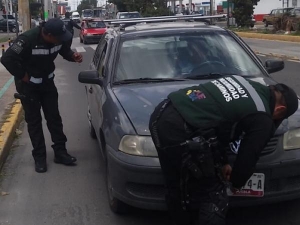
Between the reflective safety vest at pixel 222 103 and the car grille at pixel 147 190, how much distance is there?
1244 mm

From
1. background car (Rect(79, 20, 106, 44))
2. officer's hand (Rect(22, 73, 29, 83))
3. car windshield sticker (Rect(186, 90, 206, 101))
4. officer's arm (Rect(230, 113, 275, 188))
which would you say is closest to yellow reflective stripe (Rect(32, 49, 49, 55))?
officer's hand (Rect(22, 73, 29, 83))

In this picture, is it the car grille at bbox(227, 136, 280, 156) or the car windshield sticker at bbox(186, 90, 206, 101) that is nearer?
→ the car windshield sticker at bbox(186, 90, 206, 101)

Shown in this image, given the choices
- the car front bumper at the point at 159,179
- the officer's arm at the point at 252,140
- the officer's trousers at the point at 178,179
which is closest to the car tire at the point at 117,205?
the car front bumper at the point at 159,179

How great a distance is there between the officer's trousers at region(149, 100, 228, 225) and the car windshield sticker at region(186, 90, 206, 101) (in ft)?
0.41

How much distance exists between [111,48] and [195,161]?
10.2 ft

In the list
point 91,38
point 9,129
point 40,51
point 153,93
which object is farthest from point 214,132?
point 91,38

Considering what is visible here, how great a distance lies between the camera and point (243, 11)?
41156 mm

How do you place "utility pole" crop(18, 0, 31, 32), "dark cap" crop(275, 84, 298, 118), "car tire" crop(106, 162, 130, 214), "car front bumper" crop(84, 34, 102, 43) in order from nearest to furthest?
"dark cap" crop(275, 84, 298, 118)
"car tire" crop(106, 162, 130, 214)
"utility pole" crop(18, 0, 31, 32)
"car front bumper" crop(84, 34, 102, 43)

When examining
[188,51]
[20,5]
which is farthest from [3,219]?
[20,5]

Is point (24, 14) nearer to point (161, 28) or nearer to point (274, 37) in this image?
point (274, 37)

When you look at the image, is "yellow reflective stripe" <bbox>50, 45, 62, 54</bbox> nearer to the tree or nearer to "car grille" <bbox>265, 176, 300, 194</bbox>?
"car grille" <bbox>265, 176, 300, 194</bbox>

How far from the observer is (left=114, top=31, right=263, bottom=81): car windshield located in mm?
5883

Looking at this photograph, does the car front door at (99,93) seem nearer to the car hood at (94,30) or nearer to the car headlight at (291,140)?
the car headlight at (291,140)

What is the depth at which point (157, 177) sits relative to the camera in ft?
14.5
